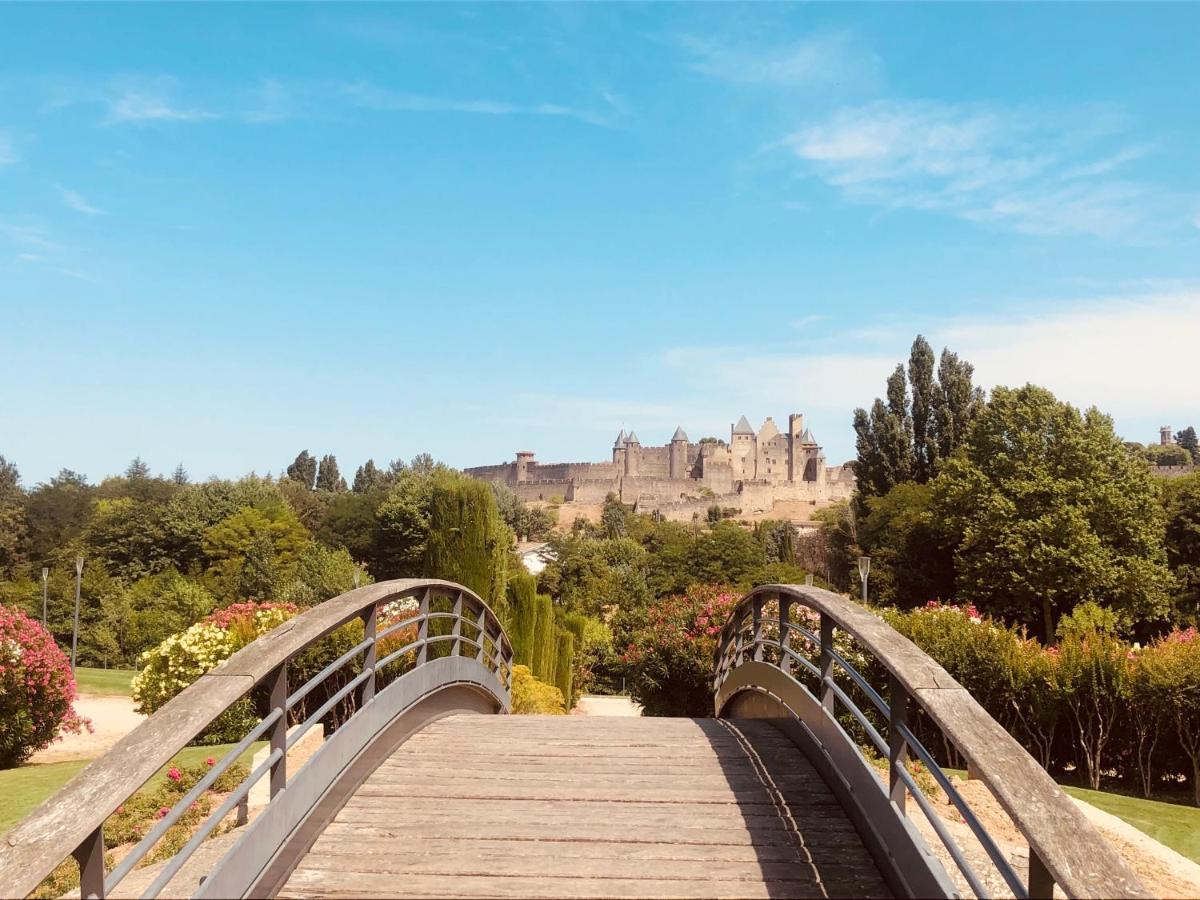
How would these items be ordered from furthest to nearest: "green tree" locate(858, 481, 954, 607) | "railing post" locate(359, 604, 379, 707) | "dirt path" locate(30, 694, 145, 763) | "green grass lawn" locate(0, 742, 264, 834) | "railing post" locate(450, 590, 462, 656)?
1. "green tree" locate(858, 481, 954, 607)
2. "dirt path" locate(30, 694, 145, 763)
3. "green grass lawn" locate(0, 742, 264, 834)
4. "railing post" locate(450, 590, 462, 656)
5. "railing post" locate(359, 604, 379, 707)

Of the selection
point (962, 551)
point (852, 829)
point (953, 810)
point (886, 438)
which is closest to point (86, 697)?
point (953, 810)

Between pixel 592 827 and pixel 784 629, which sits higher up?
pixel 784 629

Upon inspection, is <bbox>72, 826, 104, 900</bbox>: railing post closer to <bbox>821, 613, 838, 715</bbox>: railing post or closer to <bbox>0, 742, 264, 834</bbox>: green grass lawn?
<bbox>821, 613, 838, 715</bbox>: railing post

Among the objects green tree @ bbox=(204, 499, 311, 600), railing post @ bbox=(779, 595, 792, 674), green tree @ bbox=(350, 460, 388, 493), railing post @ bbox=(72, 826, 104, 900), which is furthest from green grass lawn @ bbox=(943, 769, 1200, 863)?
green tree @ bbox=(350, 460, 388, 493)

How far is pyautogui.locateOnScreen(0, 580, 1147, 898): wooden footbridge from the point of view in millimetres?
2736

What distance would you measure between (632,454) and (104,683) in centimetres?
9944

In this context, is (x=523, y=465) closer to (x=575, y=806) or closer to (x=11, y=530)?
(x=11, y=530)

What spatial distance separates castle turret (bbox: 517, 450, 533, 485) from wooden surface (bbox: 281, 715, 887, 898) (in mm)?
123074

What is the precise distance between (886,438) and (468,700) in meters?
40.0

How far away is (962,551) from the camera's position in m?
34.4

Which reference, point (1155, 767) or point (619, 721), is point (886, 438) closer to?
point (1155, 767)

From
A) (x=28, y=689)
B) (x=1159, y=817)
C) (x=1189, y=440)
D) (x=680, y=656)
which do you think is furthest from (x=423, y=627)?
(x=1189, y=440)

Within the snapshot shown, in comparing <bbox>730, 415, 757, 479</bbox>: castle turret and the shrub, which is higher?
<bbox>730, 415, 757, 479</bbox>: castle turret

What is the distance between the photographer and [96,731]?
702 inches
